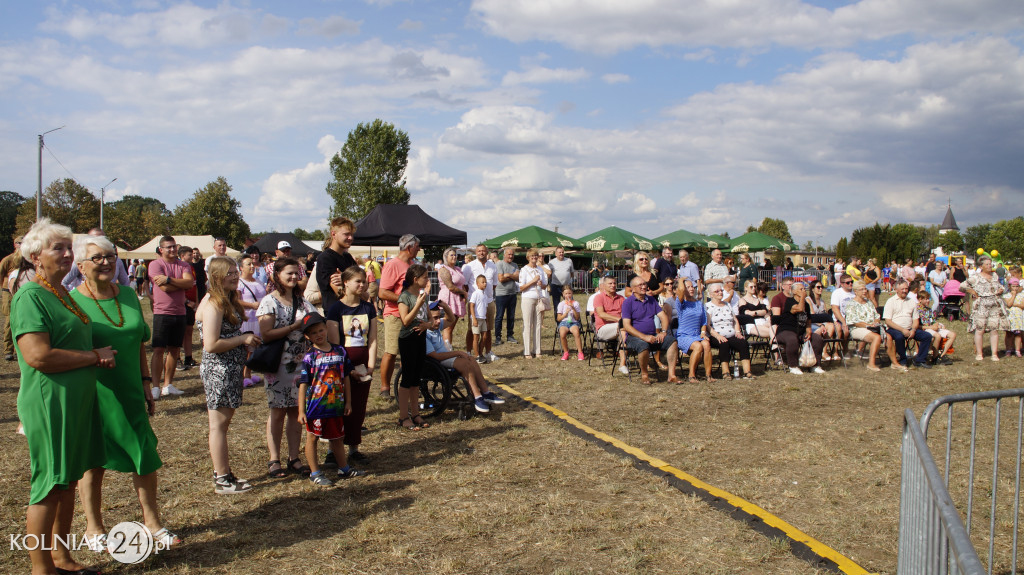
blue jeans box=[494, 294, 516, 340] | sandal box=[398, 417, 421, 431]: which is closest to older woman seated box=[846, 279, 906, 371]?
blue jeans box=[494, 294, 516, 340]

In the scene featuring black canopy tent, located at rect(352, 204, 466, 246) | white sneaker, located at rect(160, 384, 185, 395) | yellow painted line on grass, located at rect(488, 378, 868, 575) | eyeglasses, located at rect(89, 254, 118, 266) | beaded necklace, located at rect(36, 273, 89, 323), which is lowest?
yellow painted line on grass, located at rect(488, 378, 868, 575)

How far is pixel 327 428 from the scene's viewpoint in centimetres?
472

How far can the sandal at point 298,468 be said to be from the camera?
5.04 m

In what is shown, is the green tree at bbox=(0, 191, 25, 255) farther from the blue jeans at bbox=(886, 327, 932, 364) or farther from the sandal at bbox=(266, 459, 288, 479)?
the blue jeans at bbox=(886, 327, 932, 364)

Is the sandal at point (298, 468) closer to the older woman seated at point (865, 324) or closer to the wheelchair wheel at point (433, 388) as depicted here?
the wheelchair wheel at point (433, 388)

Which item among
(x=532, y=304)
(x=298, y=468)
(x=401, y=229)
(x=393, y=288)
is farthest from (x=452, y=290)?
(x=401, y=229)

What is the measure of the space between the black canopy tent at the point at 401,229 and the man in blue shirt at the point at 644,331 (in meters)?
7.64

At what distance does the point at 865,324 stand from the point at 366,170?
38878mm

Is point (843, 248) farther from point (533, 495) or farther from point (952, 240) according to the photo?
point (533, 495)

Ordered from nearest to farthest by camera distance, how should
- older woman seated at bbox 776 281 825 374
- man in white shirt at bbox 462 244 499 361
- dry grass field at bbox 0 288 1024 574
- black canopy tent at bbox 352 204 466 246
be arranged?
dry grass field at bbox 0 288 1024 574, older woman seated at bbox 776 281 825 374, man in white shirt at bbox 462 244 499 361, black canopy tent at bbox 352 204 466 246

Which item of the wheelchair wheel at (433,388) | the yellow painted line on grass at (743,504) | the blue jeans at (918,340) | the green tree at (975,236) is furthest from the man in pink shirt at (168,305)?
the green tree at (975,236)

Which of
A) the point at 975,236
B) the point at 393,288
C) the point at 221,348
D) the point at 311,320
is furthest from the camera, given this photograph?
the point at 975,236

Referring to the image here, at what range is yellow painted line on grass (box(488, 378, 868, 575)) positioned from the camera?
3.55m

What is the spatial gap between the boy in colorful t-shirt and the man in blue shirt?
4950 mm
